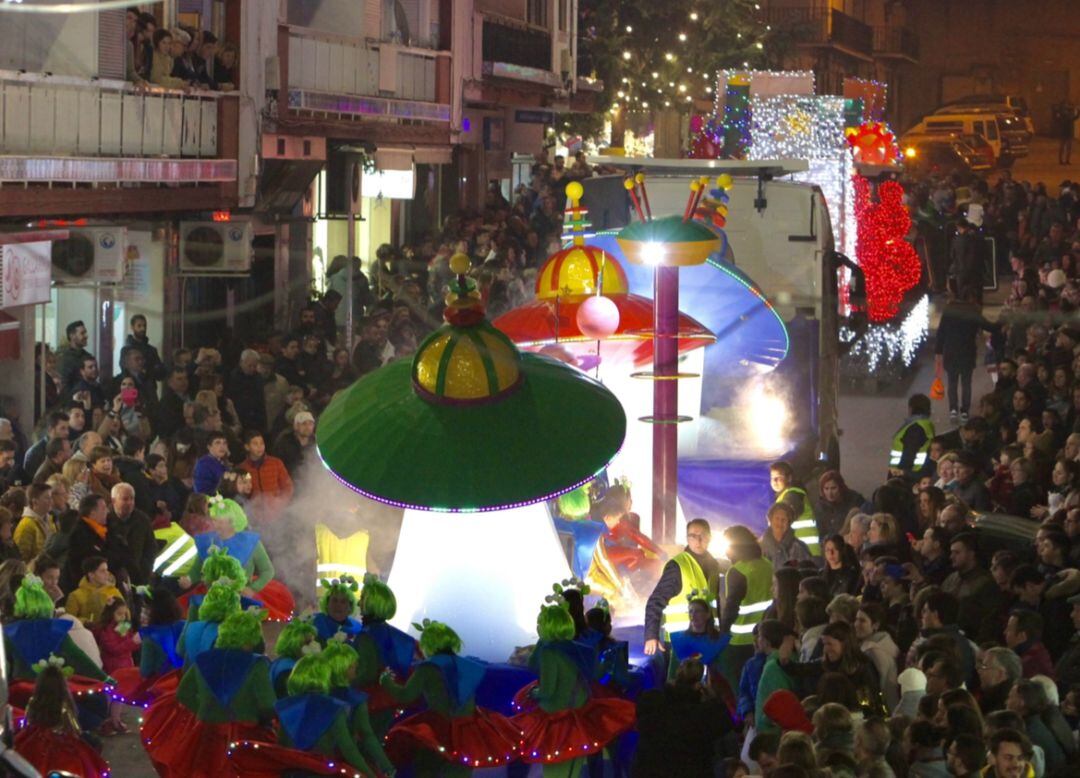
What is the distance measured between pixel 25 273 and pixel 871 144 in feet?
46.6

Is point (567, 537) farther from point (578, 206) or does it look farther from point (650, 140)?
point (650, 140)

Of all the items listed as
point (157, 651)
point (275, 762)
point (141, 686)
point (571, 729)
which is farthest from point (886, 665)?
point (141, 686)

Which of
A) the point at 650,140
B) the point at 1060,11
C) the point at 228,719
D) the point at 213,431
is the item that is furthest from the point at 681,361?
the point at 1060,11

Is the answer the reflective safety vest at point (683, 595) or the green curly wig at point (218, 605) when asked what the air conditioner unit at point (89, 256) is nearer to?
the reflective safety vest at point (683, 595)

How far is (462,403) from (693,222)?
3.30 meters

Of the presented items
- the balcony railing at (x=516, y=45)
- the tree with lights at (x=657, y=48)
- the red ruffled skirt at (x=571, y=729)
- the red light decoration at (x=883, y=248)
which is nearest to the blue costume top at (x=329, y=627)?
the red ruffled skirt at (x=571, y=729)

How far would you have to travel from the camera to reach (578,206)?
15.3 metres

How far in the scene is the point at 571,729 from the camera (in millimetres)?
9641

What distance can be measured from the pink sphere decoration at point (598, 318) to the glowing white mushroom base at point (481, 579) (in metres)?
2.82

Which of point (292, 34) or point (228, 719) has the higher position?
point (292, 34)

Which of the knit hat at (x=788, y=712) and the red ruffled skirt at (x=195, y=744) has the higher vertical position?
the knit hat at (x=788, y=712)

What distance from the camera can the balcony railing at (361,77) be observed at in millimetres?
23453

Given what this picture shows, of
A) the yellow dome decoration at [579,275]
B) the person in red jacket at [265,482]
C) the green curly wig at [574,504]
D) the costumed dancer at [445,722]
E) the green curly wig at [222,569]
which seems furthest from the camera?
the person in red jacket at [265,482]

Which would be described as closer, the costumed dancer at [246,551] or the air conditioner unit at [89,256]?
the costumed dancer at [246,551]
